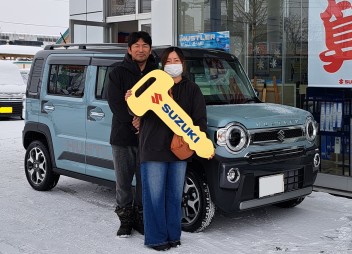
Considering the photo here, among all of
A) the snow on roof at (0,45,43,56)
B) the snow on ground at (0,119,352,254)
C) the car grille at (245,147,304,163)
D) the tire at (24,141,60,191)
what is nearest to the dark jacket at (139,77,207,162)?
the car grille at (245,147,304,163)

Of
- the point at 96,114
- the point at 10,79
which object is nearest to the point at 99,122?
the point at 96,114

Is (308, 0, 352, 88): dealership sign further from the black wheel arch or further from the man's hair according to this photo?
the black wheel arch

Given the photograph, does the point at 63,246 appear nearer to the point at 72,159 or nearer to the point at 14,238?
the point at 14,238

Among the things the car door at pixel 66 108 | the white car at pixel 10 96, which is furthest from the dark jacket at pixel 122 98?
the white car at pixel 10 96

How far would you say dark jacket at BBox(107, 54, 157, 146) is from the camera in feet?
14.4

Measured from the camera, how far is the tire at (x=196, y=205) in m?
4.61

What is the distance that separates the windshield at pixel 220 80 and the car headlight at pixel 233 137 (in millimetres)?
721

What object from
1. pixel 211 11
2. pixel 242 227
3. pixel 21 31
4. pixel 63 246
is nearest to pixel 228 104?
pixel 242 227

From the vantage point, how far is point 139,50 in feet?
14.7

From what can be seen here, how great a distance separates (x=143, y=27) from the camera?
11828mm

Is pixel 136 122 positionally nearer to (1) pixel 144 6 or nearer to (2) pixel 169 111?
(2) pixel 169 111

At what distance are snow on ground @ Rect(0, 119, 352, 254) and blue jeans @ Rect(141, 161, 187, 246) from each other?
185mm

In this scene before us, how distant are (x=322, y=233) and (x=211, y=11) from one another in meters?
5.52

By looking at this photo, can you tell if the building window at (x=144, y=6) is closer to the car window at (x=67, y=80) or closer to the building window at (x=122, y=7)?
the building window at (x=122, y=7)
